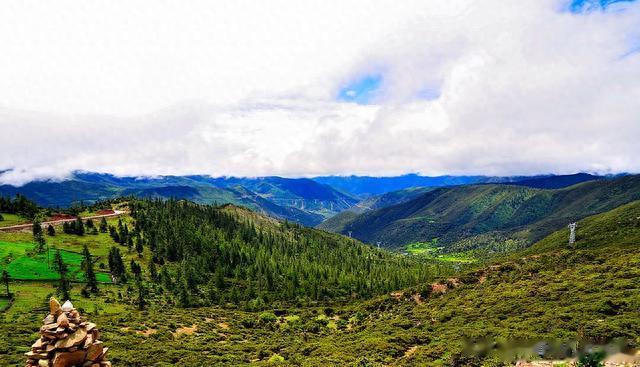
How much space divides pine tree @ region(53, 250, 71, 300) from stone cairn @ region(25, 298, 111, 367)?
4100 inches

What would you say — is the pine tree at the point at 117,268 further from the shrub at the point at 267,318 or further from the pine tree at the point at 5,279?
the shrub at the point at 267,318

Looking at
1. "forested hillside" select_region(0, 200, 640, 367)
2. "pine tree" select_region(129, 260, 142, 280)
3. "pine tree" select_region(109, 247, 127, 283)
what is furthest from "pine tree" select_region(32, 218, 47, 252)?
"pine tree" select_region(129, 260, 142, 280)

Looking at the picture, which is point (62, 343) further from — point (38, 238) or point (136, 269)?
point (38, 238)

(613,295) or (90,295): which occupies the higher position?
(613,295)

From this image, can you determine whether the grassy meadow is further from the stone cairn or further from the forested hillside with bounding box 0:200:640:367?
the stone cairn

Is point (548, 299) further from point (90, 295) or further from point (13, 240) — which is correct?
point (13, 240)

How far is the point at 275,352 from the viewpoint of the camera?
7362 centimetres

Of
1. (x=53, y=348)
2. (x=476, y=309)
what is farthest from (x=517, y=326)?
(x=53, y=348)

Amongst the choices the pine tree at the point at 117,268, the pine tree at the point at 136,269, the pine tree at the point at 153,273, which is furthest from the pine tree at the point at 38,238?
the pine tree at the point at 153,273

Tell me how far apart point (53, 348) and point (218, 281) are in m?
154

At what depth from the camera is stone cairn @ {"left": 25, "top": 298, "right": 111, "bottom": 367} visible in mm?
24028

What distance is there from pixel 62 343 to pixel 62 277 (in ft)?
375

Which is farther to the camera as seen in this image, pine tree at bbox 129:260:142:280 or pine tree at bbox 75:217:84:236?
pine tree at bbox 75:217:84:236

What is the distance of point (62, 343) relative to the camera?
24.2 meters
